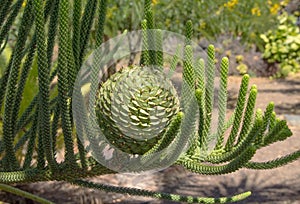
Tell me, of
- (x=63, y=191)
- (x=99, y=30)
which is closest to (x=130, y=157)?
(x=99, y=30)

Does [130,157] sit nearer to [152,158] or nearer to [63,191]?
[152,158]

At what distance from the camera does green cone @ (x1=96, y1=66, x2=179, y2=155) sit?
1.06 meters

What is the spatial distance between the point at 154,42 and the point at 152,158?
10.5 inches

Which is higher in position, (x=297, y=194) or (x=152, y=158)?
(x=152, y=158)

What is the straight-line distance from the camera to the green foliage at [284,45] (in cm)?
821

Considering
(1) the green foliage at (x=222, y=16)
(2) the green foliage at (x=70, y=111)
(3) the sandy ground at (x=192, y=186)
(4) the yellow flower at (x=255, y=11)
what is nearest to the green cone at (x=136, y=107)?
(2) the green foliage at (x=70, y=111)

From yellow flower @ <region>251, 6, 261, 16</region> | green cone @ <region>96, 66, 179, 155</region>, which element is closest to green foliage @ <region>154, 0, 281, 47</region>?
yellow flower @ <region>251, 6, 261, 16</region>

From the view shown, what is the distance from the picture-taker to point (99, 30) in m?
1.18

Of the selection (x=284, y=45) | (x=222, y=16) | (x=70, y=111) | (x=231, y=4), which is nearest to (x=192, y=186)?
(x=70, y=111)

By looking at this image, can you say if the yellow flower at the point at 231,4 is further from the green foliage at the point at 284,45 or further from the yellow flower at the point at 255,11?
the green foliage at the point at 284,45

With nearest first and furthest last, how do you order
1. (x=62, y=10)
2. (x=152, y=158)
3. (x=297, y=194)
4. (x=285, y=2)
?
(x=62, y=10) → (x=152, y=158) → (x=297, y=194) → (x=285, y=2)

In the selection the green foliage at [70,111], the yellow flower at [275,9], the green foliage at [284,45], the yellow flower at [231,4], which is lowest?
the green foliage at [70,111]

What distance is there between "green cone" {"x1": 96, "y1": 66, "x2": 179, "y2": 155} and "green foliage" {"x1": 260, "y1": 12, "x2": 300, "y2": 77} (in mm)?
7262

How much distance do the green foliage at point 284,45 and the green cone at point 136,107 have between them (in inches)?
286
